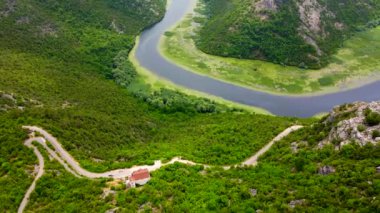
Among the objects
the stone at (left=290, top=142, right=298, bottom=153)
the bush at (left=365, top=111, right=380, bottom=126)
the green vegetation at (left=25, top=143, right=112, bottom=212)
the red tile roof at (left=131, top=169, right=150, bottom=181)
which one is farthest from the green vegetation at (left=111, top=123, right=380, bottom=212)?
the bush at (left=365, top=111, right=380, bottom=126)

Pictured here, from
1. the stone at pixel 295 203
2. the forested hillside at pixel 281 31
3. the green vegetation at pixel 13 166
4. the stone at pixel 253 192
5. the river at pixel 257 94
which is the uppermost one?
the forested hillside at pixel 281 31

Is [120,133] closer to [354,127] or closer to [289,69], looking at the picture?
[354,127]

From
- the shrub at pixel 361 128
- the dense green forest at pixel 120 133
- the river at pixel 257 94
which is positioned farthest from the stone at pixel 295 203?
the river at pixel 257 94

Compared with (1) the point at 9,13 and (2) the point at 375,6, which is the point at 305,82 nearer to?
(2) the point at 375,6

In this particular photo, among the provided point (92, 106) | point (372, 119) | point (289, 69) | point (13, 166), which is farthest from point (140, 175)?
point (289, 69)

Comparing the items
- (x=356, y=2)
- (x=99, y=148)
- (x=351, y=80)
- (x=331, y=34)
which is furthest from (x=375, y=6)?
(x=99, y=148)

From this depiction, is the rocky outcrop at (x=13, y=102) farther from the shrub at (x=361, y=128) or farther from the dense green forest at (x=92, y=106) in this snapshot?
the shrub at (x=361, y=128)
